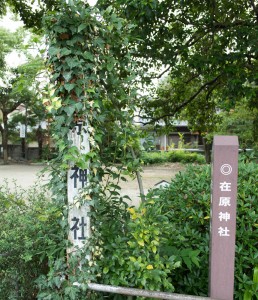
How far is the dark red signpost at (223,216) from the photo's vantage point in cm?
233

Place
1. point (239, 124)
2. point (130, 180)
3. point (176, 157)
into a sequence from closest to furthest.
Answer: point (130, 180)
point (239, 124)
point (176, 157)

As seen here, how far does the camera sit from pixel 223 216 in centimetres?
236

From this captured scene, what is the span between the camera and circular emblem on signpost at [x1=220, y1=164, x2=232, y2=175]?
A: 2.33 meters

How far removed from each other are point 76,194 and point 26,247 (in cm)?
54

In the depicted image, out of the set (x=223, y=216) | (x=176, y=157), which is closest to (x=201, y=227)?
(x=223, y=216)

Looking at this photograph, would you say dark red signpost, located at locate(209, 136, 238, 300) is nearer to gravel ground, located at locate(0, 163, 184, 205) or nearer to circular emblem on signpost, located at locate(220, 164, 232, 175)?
circular emblem on signpost, located at locate(220, 164, 232, 175)

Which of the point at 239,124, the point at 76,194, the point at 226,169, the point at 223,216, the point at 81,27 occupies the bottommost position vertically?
the point at 223,216

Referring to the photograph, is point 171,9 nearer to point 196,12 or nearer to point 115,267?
point 196,12

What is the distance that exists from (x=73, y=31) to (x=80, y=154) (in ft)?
2.82

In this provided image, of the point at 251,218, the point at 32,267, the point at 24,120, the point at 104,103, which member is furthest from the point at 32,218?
the point at 24,120

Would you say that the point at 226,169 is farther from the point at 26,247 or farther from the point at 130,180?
the point at 130,180

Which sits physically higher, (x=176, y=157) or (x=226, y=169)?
(x=226, y=169)

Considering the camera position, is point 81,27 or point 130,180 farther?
point 130,180

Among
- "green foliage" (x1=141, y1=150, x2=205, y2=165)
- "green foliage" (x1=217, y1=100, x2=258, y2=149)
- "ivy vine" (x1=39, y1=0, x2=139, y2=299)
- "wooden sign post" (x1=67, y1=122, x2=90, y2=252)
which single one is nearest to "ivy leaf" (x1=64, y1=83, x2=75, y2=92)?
"ivy vine" (x1=39, y1=0, x2=139, y2=299)
